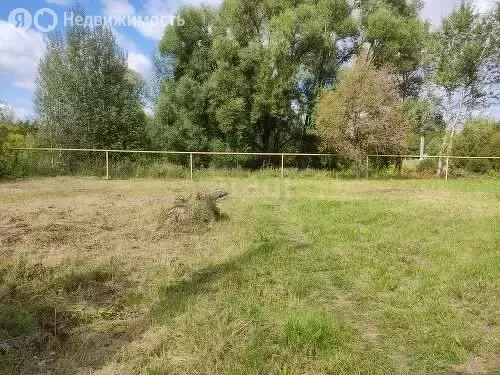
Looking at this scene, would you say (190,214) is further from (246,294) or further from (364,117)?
(364,117)

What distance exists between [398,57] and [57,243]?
21.3 metres

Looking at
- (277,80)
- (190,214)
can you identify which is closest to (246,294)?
(190,214)

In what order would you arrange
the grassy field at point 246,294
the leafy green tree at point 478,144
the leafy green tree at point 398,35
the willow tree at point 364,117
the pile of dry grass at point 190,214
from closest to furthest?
the grassy field at point 246,294
the pile of dry grass at point 190,214
the willow tree at point 364,117
the leafy green tree at point 478,144
the leafy green tree at point 398,35

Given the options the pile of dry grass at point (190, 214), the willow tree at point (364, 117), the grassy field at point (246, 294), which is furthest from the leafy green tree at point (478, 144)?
the pile of dry grass at point (190, 214)

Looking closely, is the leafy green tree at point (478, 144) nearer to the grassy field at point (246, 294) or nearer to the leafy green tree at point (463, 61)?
the leafy green tree at point (463, 61)

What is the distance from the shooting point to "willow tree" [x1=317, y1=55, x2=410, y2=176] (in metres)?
17.2

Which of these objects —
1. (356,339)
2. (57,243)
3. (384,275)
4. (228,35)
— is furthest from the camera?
(228,35)

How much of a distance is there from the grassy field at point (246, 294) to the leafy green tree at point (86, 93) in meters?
11.0

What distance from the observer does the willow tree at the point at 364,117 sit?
56.4 feet

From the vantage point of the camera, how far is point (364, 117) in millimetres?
17391

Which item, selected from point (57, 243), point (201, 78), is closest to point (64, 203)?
point (57, 243)

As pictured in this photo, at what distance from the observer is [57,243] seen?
5.38 meters

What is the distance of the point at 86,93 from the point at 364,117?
1206 cm

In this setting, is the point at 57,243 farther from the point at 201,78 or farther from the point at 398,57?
the point at 398,57
